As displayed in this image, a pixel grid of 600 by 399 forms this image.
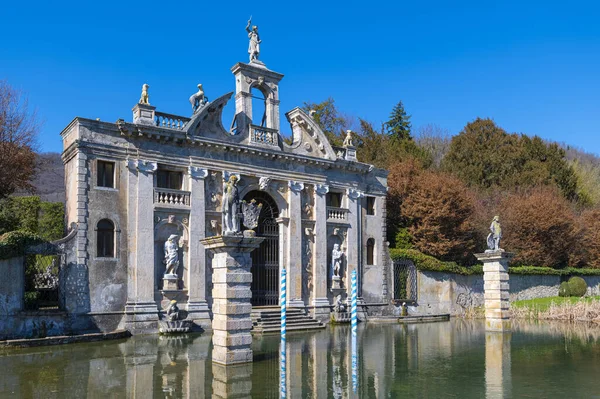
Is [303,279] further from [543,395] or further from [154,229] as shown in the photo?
[543,395]

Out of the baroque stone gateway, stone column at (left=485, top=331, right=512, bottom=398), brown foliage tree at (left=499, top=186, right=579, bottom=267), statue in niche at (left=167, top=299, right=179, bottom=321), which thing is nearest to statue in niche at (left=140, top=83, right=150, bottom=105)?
the baroque stone gateway

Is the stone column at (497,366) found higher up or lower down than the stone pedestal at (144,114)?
lower down

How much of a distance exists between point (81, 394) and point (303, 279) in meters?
15.8

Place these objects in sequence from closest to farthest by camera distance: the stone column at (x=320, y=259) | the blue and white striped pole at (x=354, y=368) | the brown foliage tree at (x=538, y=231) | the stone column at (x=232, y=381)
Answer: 1. the stone column at (x=232, y=381)
2. the blue and white striped pole at (x=354, y=368)
3. the stone column at (x=320, y=259)
4. the brown foliage tree at (x=538, y=231)

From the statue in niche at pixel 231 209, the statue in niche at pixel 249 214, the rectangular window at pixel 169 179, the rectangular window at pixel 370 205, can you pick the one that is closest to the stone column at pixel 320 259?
the rectangular window at pixel 370 205

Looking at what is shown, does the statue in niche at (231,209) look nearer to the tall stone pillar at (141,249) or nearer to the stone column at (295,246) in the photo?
the tall stone pillar at (141,249)

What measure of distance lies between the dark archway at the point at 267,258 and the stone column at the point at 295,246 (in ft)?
2.40

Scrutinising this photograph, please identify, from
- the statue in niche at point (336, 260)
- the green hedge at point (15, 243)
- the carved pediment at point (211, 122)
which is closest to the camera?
the green hedge at point (15, 243)

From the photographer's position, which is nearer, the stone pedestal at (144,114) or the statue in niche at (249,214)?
the statue in niche at (249,214)

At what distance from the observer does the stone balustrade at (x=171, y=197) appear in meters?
22.0

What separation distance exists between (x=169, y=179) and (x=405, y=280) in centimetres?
1411

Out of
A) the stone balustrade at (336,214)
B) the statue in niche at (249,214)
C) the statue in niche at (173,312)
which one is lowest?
the statue in niche at (173,312)

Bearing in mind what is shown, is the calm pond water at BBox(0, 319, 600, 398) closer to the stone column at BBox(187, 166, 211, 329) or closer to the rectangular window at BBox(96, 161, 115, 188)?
the stone column at BBox(187, 166, 211, 329)

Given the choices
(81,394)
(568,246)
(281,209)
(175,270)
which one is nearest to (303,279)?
(281,209)
